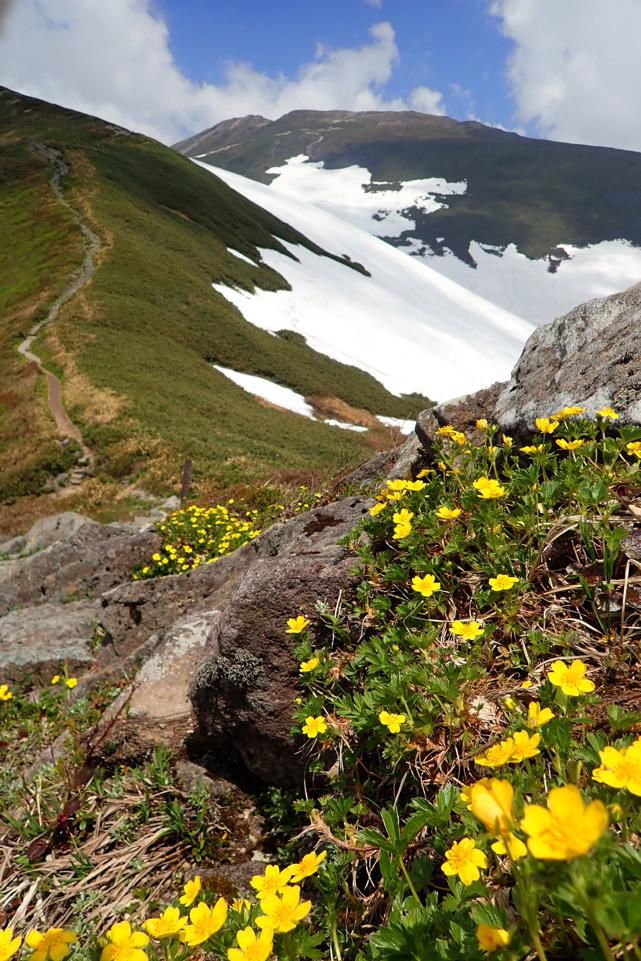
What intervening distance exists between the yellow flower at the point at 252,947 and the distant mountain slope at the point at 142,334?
7820 mm

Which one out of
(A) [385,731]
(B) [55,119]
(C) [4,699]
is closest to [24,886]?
→ (A) [385,731]

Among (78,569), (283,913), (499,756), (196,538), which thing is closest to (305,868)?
(283,913)

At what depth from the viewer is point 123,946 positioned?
1.53 metres

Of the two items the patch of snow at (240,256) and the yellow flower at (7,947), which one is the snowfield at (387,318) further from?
the yellow flower at (7,947)

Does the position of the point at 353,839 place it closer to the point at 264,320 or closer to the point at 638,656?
the point at 638,656

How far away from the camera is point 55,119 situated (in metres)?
90.5

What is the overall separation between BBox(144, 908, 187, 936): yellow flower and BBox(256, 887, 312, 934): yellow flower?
279mm

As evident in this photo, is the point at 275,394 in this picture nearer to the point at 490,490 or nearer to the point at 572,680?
the point at 490,490

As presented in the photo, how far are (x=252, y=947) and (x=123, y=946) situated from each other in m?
0.40

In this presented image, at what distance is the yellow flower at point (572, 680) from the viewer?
5.57 feet

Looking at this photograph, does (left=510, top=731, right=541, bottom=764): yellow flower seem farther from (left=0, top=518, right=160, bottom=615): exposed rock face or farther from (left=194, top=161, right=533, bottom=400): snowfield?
(left=194, top=161, right=533, bottom=400): snowfield

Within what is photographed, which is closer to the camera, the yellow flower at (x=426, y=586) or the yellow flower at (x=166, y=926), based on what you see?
the yellow flower at (x=166, y=926)

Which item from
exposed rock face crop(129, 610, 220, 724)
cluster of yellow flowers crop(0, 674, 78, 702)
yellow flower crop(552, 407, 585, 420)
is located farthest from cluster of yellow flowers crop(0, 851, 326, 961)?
cluster of yellow flowers crop(0, 674, 78, 702)

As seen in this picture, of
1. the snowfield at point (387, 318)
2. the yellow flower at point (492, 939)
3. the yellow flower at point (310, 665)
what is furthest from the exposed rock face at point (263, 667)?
the snowfield at point (387, 318)
